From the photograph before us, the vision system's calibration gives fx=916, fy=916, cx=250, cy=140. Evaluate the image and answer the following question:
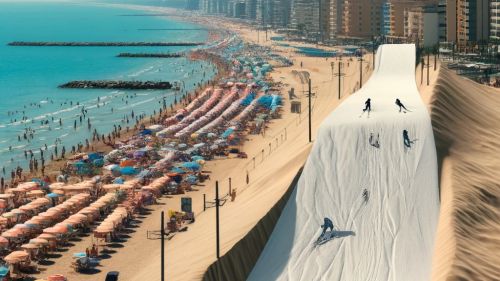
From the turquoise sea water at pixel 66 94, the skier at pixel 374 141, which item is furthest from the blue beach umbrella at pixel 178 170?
the skier at pixel 374 141

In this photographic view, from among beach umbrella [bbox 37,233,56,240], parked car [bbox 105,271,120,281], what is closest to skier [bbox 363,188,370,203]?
parked car [bbox 105,271,120,281]

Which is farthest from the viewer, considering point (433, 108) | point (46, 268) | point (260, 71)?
point (260, 71)

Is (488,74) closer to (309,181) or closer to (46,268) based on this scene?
(309,181)

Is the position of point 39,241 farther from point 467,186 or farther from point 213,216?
point 467,186

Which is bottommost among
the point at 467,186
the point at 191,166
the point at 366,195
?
the point at 191,166

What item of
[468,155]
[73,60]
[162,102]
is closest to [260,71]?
[162,102]

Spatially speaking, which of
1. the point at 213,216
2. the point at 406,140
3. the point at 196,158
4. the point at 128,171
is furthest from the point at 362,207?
the point at 196,158

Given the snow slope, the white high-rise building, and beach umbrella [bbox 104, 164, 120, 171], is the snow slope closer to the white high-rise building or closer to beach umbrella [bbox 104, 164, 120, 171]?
beach umbrella [bbox 104, 164, 120, 171]
